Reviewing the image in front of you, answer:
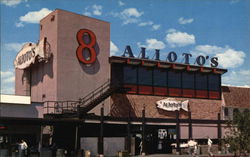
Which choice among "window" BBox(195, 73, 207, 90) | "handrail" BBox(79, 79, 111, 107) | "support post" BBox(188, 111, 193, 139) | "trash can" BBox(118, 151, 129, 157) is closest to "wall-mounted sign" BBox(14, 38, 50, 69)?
"handrail" BBox(79, 79, 111, 107)

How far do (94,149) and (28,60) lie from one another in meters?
14.7

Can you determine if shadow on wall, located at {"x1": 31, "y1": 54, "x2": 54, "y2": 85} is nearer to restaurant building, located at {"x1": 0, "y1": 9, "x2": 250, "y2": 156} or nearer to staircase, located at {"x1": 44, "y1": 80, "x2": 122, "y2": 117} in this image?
restaurant building, located at {"x1": 0, "y1": 9, "x2": 250, "y2": 156}

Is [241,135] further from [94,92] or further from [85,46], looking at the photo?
[85,46]

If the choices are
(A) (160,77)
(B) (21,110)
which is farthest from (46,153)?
(A) (160,77)

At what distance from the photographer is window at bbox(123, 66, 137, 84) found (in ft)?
162

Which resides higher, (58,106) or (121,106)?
(121,106)

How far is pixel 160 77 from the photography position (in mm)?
52375

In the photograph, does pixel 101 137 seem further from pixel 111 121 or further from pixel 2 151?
pixel 2 151

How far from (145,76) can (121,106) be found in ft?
16.7

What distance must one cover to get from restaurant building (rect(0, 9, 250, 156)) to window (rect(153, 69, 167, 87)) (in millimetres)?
127

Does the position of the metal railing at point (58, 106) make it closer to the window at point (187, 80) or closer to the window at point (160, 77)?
the window at point (160, 77)

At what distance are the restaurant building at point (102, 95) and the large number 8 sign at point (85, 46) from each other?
11 cm

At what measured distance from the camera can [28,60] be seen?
1928 inches

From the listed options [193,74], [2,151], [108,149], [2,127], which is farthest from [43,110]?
[193,74]
